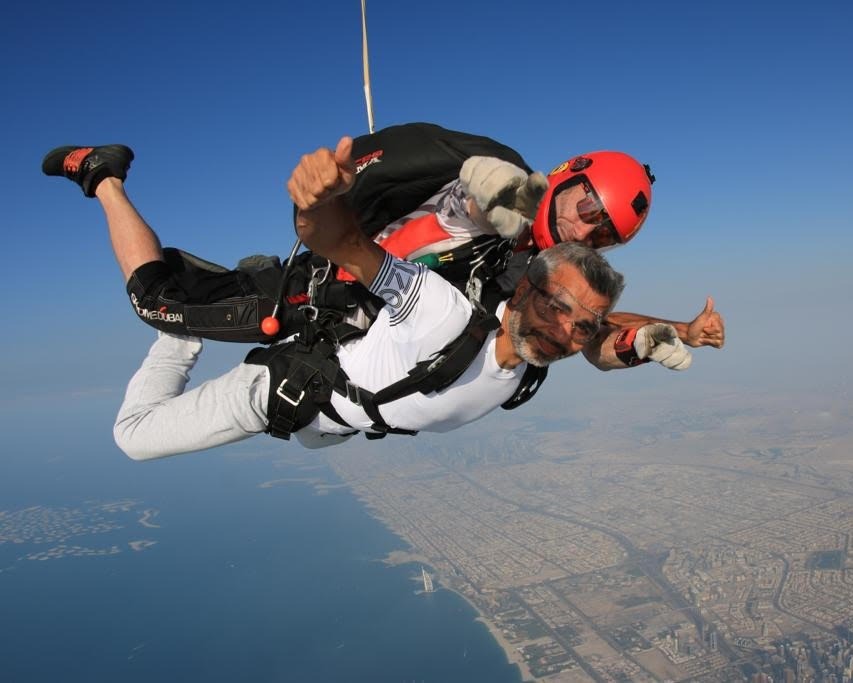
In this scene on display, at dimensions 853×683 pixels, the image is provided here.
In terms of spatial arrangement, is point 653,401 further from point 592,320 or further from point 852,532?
point 592,320

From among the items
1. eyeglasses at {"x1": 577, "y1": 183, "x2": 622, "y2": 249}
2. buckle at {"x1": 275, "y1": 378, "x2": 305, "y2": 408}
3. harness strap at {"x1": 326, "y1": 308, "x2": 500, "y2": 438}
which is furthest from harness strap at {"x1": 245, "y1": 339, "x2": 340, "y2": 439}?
eyeglasses at {"x1": 577, "y1": 183, "x2": 622, "y2": 249}

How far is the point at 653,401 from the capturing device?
10281 centimetres

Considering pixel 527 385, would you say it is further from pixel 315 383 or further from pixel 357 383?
pixel 315 383

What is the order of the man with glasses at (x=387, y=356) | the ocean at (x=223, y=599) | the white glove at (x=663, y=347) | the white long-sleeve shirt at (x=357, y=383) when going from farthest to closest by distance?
the ocean at (x=223, y=599) < the white glove at (x=663, y=347) < the white long-sleeve shirt at (x=357, y=383) < the man with glasses at (x=387, y=356)

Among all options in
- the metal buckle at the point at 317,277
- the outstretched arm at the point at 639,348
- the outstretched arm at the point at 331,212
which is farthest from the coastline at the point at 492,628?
the outstretched arm at the point at 331,212

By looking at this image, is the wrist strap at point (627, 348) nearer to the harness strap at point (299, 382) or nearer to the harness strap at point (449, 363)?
the harness strap at point (449, 363)

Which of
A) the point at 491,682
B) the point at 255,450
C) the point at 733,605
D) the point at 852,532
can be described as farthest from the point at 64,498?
the point at 852,532

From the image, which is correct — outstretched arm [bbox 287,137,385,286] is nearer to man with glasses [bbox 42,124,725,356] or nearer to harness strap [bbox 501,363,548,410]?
man with glasses [bbox 42,124,725,356]

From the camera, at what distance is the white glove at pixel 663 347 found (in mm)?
2264

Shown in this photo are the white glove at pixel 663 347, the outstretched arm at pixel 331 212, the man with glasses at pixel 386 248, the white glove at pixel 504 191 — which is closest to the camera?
the outstretched arm at pixel 331 212

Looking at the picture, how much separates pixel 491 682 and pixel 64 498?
56.2m

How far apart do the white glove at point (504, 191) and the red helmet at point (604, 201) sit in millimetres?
958

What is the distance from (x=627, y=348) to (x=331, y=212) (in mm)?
1574

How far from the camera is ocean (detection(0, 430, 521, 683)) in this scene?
27.0 m
